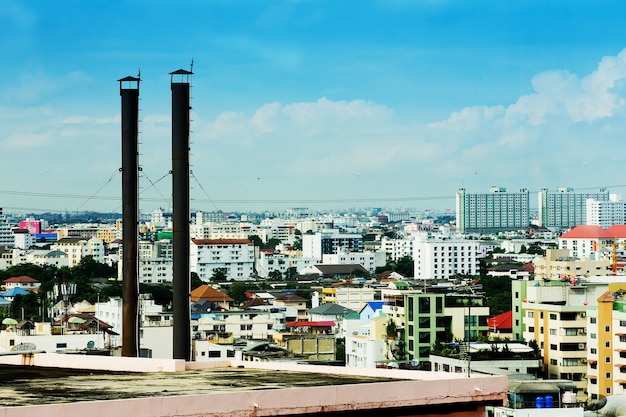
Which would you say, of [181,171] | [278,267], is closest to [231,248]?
[278,267]

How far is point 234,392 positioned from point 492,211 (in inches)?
3488

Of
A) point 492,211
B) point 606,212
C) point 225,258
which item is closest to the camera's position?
point 225,258

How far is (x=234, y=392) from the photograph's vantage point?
2906mm

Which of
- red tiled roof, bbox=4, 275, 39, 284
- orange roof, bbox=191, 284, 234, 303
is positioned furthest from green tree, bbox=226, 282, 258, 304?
red tiled roof, bbox=4, 275, 39, 284

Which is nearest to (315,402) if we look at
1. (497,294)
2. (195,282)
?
(497,294)

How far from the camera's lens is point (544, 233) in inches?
2881

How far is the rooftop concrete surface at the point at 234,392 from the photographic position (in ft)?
9.16

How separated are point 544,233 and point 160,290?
155 feet

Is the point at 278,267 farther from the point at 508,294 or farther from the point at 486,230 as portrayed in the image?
the point at 486,230

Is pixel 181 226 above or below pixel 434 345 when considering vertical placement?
above

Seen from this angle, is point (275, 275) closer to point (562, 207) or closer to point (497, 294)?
point (497, 294)

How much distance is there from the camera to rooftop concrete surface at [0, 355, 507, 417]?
2.79 m

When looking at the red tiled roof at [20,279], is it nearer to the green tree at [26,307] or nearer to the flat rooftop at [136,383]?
the green tree at [26,307]

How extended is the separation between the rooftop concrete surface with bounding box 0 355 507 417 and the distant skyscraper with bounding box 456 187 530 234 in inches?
3394
